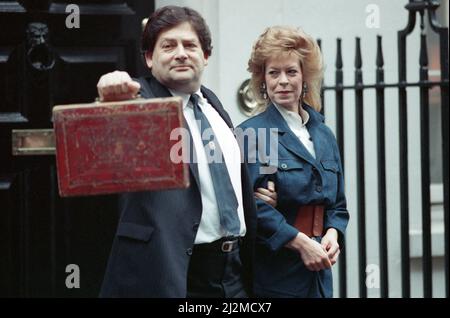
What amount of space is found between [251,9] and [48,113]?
1.18 metres

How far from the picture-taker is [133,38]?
463cm

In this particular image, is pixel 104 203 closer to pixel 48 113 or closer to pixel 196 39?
pixel 48 113

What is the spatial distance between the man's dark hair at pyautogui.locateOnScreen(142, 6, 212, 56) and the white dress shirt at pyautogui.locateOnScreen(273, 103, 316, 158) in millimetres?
552

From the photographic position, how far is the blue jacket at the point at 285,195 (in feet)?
10.8

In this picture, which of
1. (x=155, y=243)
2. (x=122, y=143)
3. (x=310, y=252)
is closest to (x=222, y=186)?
(x=155, y=243)

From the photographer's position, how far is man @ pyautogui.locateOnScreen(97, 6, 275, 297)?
2.84m

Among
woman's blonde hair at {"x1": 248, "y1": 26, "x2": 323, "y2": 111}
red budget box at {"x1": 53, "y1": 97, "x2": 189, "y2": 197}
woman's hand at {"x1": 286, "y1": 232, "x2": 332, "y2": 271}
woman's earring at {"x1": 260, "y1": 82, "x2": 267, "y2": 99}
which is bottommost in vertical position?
woman's hand at {"x1": 286, "y1": 232, "x2": 332, "y2": 271}

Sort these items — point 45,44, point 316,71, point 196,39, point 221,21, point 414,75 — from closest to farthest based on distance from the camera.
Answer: point 196,39 → point 316,71 → point 45,44 → point 221,21 → point 414,75

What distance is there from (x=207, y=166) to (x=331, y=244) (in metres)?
0.66

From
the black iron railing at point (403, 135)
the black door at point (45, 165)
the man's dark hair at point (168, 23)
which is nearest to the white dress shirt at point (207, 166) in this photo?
the man's dark hair at point (168, 23)

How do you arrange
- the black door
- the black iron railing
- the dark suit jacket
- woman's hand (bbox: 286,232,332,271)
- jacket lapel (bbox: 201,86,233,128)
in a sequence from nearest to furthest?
the dark suit jacket < jacket lapel (bbox: 201,86,233,128) < woman's hand (bbox: 286,232,332,271) < the black door < the black iron railing

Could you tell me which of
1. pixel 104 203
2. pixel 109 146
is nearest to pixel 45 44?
pixel 104 203

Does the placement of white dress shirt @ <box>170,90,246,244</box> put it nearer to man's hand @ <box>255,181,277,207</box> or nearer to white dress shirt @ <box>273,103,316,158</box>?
man's hand @ <box>255,181,277,207</box>

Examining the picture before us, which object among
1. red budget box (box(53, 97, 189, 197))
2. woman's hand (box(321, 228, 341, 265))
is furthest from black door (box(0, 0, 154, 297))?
red budget box (box(53, 97, 189, 197))
